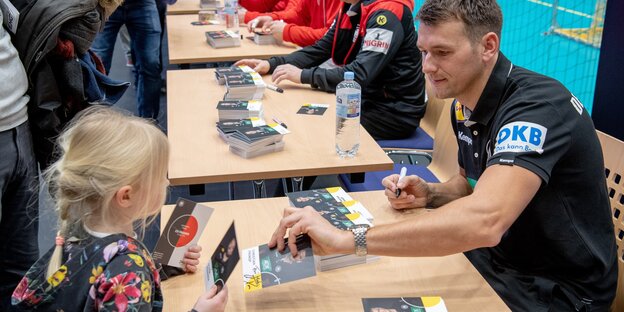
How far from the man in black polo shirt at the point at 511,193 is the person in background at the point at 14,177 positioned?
0.94 meters

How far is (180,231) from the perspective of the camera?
146cm

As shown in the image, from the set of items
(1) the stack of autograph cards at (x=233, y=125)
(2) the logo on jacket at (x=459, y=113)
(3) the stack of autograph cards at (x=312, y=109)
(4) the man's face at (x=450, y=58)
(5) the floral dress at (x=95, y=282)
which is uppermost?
(4) the man's face at (x=450, y=58)

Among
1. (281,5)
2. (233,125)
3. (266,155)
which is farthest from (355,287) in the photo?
(281,5)

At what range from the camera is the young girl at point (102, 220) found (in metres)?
1.15

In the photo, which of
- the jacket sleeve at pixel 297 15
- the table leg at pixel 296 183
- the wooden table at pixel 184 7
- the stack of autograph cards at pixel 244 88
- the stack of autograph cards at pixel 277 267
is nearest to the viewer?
the stack of autograph cards at pixel 277 267

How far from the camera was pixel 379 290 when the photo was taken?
145cm

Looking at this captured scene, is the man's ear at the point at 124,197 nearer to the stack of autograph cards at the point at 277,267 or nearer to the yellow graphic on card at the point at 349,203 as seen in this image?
the stack of autograph cards at the point at 277,267

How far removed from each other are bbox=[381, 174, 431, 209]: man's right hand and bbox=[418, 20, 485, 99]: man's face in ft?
0.89

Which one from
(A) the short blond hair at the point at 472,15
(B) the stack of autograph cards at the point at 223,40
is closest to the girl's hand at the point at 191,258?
(A) the short blond hair at the point at 472,15

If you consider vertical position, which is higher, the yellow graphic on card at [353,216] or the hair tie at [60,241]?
the hair tie at [60,241]

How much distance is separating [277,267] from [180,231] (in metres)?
0.25

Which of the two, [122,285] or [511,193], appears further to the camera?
[511,193]

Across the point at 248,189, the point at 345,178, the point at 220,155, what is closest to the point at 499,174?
A: the point at 220,155

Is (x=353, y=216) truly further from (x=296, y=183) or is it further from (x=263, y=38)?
(x=263, y=38)
